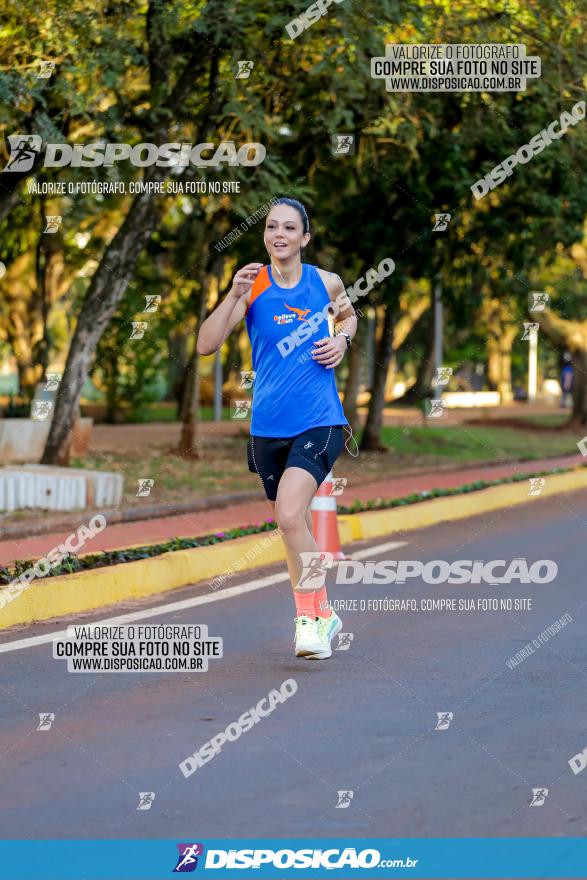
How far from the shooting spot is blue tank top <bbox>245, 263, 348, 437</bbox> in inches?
303

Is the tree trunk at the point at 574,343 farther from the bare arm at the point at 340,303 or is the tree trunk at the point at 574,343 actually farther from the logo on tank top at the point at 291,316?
the logo on tank top at the point at 291,316

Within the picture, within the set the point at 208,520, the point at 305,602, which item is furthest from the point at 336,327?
the point at 208,520

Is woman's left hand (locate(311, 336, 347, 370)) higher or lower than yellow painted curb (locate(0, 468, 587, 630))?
higher

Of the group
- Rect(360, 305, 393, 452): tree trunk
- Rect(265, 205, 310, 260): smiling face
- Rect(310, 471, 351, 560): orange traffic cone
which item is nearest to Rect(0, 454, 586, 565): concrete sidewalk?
Rect(310, 471, 351, 560): orange traffic cone

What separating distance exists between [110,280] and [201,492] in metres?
2.60

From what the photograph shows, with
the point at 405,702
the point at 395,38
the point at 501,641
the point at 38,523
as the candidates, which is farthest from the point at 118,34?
the point at 405,702

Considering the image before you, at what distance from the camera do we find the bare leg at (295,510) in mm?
7777

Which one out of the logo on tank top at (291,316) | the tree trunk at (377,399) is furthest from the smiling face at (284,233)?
the tree trunk at (377,399)

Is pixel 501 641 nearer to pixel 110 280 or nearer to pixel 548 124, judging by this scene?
pixel 110 280

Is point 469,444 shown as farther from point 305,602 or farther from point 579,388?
point 305,602

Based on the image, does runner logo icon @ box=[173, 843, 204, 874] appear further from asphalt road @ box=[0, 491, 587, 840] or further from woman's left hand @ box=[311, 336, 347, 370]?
woman's left hand @ box=[311, 336, 347, 370]

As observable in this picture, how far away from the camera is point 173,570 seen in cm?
1123

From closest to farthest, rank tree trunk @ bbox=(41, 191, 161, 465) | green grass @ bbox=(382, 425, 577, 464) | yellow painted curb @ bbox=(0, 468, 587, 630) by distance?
yellow painted curb @ bbox=(0, 468, 587, 630)
tree trunk @ bbox=(41, 191, 161, 465)
green grass @ bbox=(382, 425, 577, 464)

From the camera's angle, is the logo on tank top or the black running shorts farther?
the black running shorts
